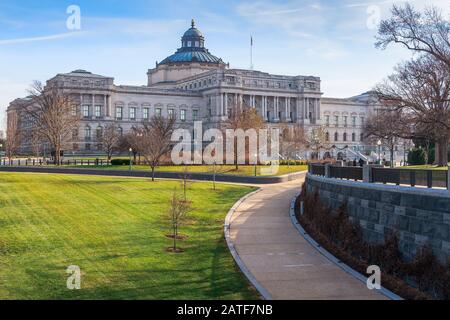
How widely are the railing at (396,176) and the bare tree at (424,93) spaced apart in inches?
426

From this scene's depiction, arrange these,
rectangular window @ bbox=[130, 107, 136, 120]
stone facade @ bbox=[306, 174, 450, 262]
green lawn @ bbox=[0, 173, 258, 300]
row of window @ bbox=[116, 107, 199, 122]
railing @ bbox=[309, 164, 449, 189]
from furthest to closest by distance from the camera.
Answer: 1. rectangular window @ bbox=[130, 107, 136, 120]
2. row of window @ bbox=[116, 107, 199, 122]
3. railing @ bbox=[309, 164, 449, 189]
4. stone facade @ bbox=[306, 174, 450, 262]
5. green lawn @ bbox=[0, 173, 258, 300]

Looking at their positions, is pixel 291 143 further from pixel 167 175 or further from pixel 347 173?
pixel 347 173

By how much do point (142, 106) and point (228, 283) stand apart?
110828 mm

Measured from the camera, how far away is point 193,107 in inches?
5143

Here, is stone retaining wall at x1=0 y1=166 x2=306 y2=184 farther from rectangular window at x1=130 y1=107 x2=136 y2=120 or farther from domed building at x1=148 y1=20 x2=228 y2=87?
domed building at x1=148 y1=20 x2=228 y2=87

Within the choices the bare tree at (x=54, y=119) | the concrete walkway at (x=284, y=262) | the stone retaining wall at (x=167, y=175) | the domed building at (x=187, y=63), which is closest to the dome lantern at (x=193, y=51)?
the domed building at (x=187, y=63)

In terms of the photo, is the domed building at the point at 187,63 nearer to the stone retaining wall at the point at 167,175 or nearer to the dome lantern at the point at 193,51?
the dome lantern at the point at 193,51

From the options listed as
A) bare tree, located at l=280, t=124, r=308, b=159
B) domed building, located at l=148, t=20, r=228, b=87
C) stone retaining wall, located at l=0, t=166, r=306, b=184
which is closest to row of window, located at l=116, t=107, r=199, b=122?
domed building, located at l=148, t=20, r=228, b=87

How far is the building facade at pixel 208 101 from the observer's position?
113 metres

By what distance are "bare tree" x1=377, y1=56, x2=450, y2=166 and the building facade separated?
226 ft

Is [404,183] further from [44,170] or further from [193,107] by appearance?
[193,107]

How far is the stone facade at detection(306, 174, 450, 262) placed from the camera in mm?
17375

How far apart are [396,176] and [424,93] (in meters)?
18.4
